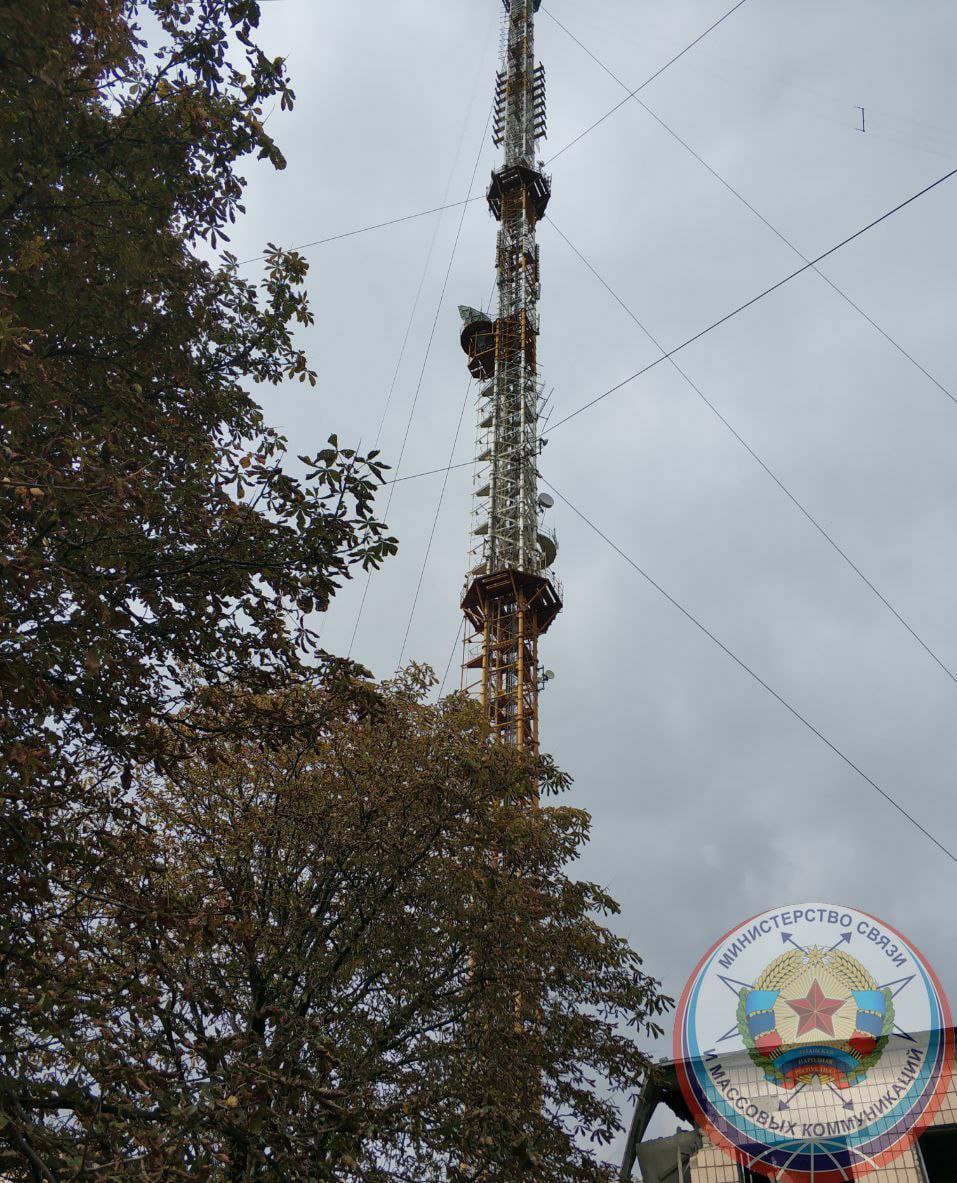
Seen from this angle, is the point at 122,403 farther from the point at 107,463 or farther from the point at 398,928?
the point at 398,928

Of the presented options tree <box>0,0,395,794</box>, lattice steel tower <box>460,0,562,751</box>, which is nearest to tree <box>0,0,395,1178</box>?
tree <box>0,0,395,794</box>

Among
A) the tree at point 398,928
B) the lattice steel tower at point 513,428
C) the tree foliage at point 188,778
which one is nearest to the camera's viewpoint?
the tree foliage at point 188,778

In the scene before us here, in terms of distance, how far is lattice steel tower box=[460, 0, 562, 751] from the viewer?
31.4 meters

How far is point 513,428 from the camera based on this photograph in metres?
34.9

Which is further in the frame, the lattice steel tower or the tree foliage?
the lattice steel tower

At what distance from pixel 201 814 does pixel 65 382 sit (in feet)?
21.1

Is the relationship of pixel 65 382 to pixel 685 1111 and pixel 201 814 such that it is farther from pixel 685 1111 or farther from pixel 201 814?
pixel 685 1111

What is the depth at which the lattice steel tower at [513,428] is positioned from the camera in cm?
3142

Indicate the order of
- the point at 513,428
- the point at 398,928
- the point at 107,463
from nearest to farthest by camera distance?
the point at 107,463
the point at 398,928
the point at 513,428

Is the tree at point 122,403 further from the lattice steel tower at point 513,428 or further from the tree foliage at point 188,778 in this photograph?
the lattice steel tower at point 513,428

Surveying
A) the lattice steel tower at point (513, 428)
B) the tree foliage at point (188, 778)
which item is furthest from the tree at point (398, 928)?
the lattice steel tower at point (513, 428)

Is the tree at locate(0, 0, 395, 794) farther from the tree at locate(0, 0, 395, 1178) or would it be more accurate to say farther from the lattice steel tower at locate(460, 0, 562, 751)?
the lattice steel tower at locate(460, 0, 562, 751)

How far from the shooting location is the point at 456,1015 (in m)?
10.1

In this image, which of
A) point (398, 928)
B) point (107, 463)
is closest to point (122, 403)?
point (107, 463)
